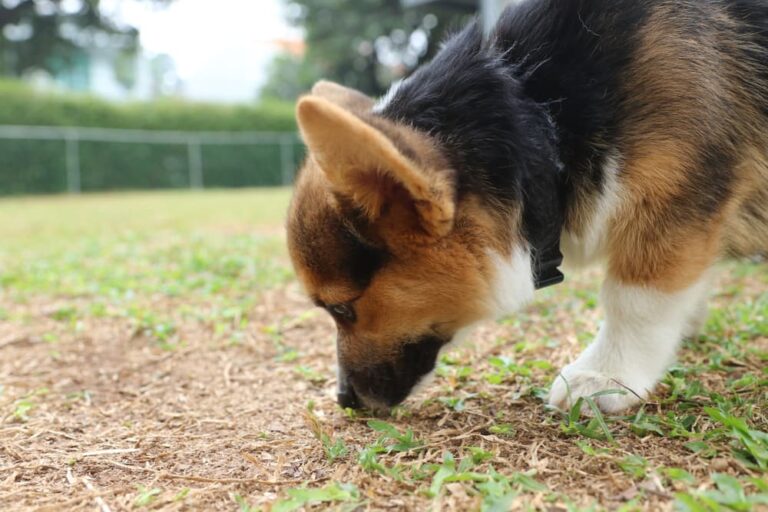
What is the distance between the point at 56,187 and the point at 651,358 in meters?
23.5

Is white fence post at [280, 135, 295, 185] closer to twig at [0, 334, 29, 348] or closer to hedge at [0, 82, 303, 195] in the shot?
hedge at [0, 82, 303, 195]

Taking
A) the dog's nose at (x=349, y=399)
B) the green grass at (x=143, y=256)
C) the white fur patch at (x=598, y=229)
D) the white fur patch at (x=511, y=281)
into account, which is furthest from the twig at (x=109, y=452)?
the white fur patch at (x=598, y=229)

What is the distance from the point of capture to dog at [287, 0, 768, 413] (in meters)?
2.49

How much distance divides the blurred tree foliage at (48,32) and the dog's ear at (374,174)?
1436 inches

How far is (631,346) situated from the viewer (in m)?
2.80

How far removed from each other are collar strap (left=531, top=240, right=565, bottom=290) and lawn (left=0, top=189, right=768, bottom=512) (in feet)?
1.77

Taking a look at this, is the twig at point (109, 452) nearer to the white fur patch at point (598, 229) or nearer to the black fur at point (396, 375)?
the black fur at point (396, 375)

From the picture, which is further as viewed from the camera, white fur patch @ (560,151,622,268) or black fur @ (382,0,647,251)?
white fur patch @ (560,151,622,268)

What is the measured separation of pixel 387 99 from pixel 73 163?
75.6 ft

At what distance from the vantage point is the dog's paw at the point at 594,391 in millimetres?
2750

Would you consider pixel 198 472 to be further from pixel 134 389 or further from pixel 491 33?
pixel 491 33

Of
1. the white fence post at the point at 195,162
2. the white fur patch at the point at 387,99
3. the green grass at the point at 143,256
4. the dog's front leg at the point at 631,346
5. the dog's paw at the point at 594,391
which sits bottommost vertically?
the white fence post at the point at 195,162

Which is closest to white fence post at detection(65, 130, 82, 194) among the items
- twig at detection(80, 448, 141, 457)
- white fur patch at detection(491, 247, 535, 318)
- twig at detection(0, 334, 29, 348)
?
twig at detection(0, 334, 29, 348)

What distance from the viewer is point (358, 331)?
2.71 meters
